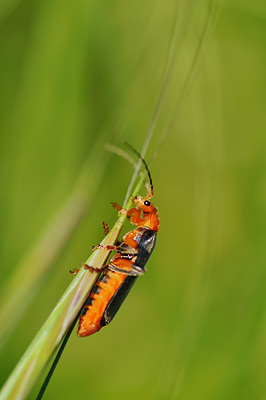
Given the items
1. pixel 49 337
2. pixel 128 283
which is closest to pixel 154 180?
pixel 128 283

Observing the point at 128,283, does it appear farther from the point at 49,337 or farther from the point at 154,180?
the point at 154,180

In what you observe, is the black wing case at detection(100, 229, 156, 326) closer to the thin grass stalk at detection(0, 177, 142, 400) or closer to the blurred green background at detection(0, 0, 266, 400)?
the blurred green background at detection(0, 0, 266, 400)

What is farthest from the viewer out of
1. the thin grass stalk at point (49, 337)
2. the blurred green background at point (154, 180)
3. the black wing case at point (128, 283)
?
the black wing case at point (128, 283)

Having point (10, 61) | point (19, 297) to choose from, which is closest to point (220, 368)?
point (19, 297)

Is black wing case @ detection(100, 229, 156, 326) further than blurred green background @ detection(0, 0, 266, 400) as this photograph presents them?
Yes

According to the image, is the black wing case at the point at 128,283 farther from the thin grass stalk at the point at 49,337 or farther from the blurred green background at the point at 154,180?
the thin grass stalk at the point at 49,337

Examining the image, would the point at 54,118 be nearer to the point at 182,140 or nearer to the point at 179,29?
the point at 179,29

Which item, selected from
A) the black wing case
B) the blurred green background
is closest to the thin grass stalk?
the blurred green background

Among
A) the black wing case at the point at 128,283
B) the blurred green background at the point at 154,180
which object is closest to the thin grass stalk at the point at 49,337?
the blurred green background at the point at 154,180
